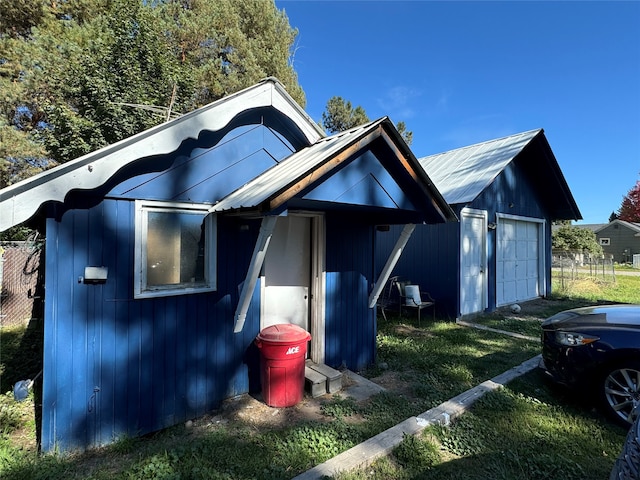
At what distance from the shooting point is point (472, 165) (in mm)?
10250

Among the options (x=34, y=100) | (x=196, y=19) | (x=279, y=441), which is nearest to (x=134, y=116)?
(x=34, y=100)

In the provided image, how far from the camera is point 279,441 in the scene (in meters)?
3.04

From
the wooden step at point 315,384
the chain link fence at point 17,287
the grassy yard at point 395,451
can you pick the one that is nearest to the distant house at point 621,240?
the grassy yard at point 395,451

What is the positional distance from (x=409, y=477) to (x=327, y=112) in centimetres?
2133

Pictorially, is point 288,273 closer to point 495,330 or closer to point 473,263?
point 495,330

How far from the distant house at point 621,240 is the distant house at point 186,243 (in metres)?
40.4

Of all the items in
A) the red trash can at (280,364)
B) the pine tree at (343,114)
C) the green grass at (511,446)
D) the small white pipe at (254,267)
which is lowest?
the green grass at (511,446)

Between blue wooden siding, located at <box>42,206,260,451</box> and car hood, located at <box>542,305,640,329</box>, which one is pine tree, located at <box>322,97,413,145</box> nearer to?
car hood, located at <box>542,305,640,329</box>

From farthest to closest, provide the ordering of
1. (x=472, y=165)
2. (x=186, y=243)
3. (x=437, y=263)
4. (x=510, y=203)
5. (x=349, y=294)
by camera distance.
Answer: (x=472, y=165) → (x=510, y=203) → (x=437, y=263) → (x=349, y=294) → (x=186, y=243)

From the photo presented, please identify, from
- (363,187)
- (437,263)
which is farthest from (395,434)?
(437,263)

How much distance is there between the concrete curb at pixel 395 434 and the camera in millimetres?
2612

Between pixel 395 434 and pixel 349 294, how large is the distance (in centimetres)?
209

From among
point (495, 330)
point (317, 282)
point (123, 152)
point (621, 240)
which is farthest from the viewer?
point (621, 240)

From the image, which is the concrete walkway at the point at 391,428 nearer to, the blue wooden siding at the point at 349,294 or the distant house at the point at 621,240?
the blue wooden siding at the point at 349,294
